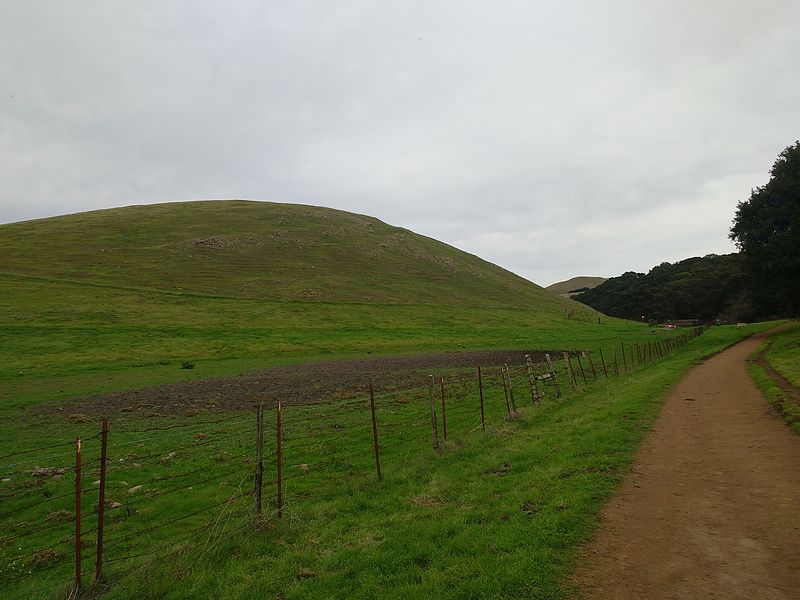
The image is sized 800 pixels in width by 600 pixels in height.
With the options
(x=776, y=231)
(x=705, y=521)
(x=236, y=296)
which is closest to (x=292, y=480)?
(x=705, y=521)

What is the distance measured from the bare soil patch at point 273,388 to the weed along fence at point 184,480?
3082 mm

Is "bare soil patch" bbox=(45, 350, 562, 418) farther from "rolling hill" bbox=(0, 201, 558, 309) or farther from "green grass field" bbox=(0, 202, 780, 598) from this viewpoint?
"rolling hill" bbox=(0, 201, 558, 309)

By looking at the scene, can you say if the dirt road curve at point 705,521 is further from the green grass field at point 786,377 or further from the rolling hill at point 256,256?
the rolling hill at point 256,256

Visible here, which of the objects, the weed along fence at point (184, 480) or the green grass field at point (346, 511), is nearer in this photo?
the green grass field at point (346, 511)

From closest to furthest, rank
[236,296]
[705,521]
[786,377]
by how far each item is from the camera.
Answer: [705,521]
[786,377]
[236,296]

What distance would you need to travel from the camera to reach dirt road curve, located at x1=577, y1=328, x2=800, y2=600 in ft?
20.7

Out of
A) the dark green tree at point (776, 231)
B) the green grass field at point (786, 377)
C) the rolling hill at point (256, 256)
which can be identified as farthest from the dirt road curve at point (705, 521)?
the rolling hill at point (256, 256)

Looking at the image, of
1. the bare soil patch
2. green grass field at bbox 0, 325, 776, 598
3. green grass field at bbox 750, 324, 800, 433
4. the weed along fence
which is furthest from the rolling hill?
green grass field at bbox 0, 325, 776, 598

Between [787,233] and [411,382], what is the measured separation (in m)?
43.2

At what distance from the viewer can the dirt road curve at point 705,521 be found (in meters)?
6.32

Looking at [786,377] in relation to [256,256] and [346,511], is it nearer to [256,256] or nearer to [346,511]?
[346,511]

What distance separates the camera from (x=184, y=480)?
13133mm

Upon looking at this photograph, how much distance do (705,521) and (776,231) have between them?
56.3 metres

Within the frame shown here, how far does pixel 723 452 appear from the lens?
12680 millimetres
